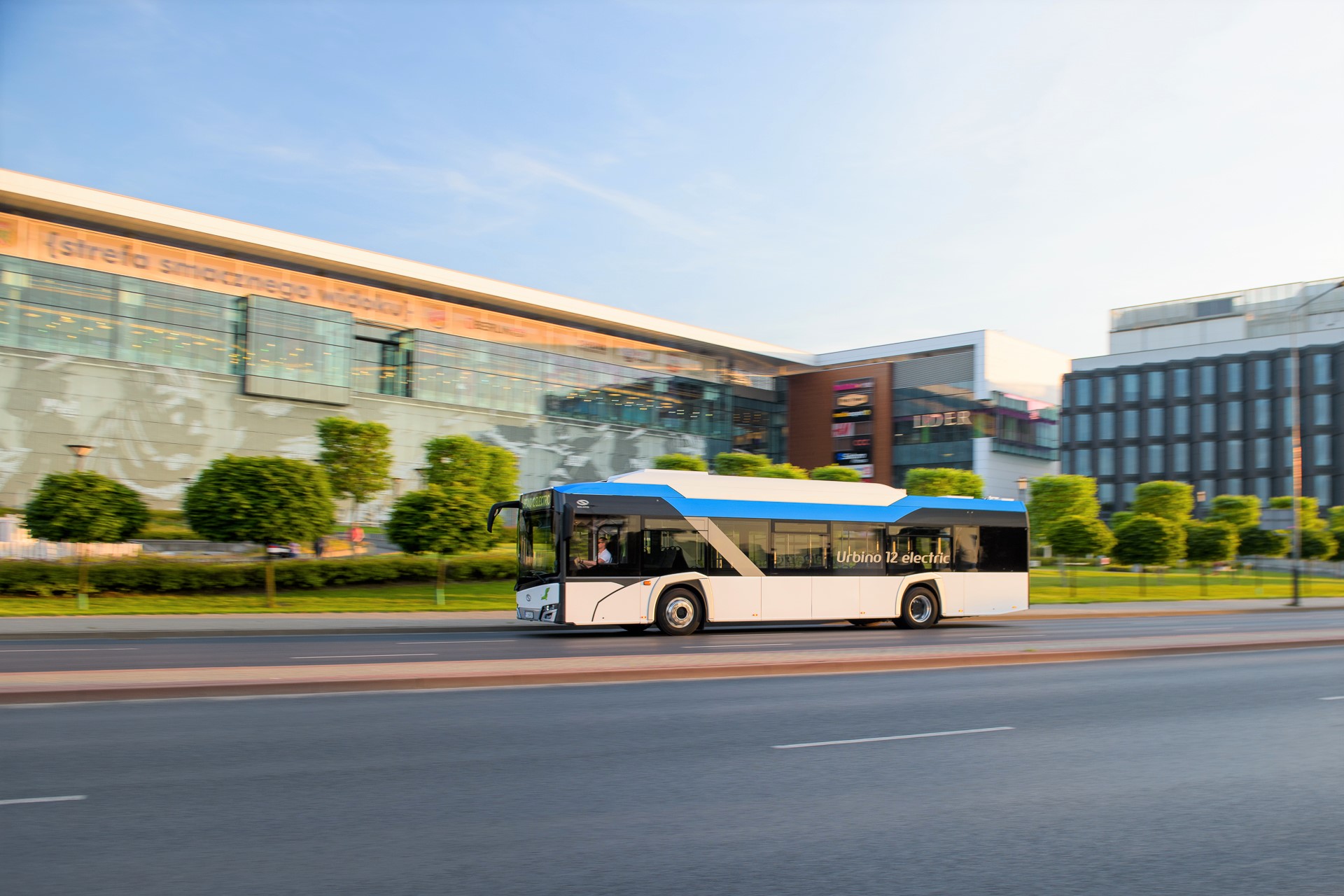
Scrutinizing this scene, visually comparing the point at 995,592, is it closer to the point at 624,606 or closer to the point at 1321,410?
the point at 624,606

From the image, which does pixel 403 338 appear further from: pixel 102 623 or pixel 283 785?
pixel 283 785

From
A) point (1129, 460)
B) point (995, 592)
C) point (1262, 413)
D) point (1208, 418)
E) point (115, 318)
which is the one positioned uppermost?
point (1262, 413)

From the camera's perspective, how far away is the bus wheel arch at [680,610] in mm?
21984

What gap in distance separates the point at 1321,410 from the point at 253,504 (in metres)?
97.7

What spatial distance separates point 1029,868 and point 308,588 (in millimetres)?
31926

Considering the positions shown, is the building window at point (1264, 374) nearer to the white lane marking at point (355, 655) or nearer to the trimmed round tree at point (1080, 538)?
the trimmed round tree at point (1080, 538)

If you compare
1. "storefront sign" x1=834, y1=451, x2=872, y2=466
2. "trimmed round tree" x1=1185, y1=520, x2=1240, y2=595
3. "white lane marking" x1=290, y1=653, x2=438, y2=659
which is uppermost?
"storefront sign" x1=834, y1=451, x2=872, y2=466

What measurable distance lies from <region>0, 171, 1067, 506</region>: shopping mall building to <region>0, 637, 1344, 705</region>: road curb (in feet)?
156

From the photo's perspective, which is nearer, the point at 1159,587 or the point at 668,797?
the point at 668,797

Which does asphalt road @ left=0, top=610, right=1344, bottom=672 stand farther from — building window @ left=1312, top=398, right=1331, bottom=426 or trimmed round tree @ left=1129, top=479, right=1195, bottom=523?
building window @ left=1312, top=398, right=1331, bottom=426

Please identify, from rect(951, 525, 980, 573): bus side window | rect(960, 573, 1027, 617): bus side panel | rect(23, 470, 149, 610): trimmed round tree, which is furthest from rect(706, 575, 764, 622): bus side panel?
rect(23, 470, 149, 610): trimmed round tree

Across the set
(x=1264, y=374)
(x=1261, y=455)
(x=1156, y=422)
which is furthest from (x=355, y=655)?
(x=1156, y=422)

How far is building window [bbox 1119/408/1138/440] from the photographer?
10744cm

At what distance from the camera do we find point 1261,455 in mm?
99062
